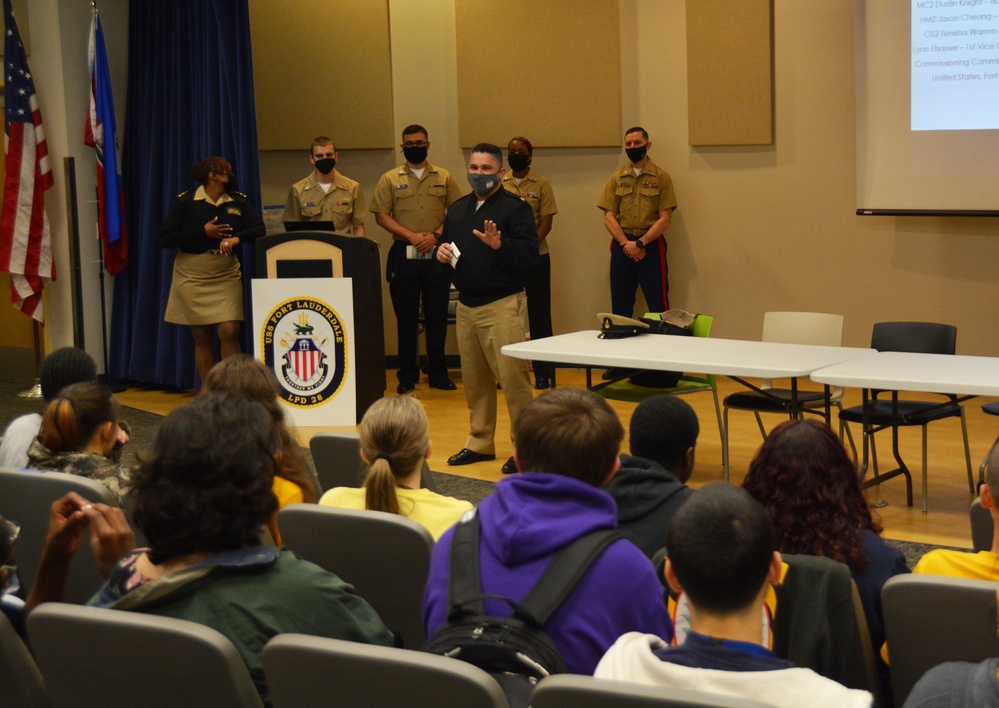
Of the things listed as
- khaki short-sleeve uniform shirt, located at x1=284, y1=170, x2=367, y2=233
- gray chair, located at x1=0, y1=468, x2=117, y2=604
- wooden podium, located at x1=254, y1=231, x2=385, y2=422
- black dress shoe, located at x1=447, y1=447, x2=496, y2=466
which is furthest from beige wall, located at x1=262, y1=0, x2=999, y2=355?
gray chair, located at x1=0, y1=468, x2=117, y2=604

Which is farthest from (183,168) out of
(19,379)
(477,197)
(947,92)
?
(947,92)

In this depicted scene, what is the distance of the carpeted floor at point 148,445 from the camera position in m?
4.15

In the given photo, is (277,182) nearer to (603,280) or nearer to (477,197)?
(603,280)

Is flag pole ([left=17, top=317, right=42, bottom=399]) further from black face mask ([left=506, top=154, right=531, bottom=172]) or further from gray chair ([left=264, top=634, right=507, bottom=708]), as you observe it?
gray chair ([left=264, top=634, right=507, bottom=708])

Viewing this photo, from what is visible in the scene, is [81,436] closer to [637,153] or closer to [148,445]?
[148,445]

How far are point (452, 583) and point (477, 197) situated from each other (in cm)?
387

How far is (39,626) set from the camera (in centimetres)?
176

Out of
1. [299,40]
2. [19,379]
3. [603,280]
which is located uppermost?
[299,40]

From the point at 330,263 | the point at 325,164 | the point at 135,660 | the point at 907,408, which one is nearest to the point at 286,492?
the point at 135,660

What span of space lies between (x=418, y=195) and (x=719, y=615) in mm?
6367

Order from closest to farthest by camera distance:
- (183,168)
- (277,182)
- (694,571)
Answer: (694,571), (183,168), (277,182)

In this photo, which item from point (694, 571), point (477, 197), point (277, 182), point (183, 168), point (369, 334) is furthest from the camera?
point (277, 182)

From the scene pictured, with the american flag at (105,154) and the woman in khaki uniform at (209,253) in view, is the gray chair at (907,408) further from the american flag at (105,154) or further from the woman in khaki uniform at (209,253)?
the american flag at (105,154)

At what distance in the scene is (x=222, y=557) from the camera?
1.80m
